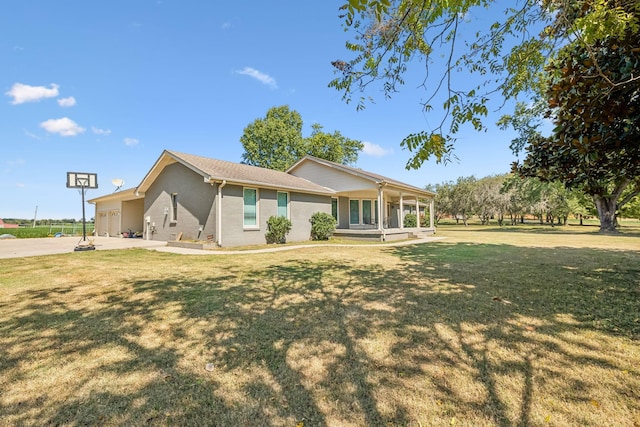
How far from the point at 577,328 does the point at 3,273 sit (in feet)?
36.7

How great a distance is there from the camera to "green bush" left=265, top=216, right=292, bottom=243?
546 inches

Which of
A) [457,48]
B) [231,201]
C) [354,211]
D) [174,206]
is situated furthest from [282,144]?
[457,48]

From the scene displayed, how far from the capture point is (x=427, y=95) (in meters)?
3.66

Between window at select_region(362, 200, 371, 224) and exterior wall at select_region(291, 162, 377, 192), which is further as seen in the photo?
window at select_region(362, 200, 371, 224)

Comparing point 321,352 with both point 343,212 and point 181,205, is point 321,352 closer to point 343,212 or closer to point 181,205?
point 181,205

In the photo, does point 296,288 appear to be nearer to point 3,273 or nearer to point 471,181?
point 3,273

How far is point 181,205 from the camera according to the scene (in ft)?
46.6

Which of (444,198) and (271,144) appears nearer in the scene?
(271,144)

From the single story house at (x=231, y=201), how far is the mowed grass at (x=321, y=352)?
701 cm

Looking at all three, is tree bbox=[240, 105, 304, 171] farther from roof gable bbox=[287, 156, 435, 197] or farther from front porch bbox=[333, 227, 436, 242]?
front porch bbox=[333, 227, 436, 242]

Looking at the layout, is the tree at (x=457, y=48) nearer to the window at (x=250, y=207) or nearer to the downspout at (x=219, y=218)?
the downspout at (x=219, y=218)

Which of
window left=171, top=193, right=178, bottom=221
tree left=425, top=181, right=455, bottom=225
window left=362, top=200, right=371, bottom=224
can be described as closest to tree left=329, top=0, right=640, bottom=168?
window left=171, top=193, right=178, bottom=221

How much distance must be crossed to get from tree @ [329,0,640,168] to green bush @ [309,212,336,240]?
1200cm

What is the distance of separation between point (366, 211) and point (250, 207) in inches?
429
